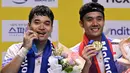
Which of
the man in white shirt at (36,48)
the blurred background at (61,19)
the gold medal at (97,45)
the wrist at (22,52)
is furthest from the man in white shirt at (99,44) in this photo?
the blurred background at (61,19)

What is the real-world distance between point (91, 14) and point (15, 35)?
2.95 feet

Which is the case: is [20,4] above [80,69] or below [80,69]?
above

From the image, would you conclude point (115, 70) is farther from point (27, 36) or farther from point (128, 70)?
point (27, 36)

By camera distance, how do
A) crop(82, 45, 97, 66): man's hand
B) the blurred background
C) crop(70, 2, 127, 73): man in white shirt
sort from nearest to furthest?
crop(82, 45, 97, 66): man's hand
crop(70, 2, 127, 73): man in white shirt
the blurred background

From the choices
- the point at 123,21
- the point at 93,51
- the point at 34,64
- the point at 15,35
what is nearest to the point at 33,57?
the point at 34,64

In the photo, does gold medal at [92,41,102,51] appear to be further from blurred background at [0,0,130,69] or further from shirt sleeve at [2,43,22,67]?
blurred background at [0,0,130,69]

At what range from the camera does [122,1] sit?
2.74m

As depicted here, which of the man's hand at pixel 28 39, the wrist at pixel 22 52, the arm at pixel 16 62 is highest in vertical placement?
the man's hand at pixel 28 39

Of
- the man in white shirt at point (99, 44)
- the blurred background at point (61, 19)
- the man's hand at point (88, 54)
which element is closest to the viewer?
the man's hand at point (88, 54)

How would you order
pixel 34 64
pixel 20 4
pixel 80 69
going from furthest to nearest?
pixel 20 4 → pixel 34 64 → pixel 80 69

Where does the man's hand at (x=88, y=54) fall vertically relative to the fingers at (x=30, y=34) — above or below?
below

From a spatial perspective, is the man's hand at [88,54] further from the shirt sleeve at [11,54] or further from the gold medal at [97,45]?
the shirt sleeve at [11,54]

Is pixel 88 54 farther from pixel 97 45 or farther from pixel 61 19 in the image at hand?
pixel 61 19

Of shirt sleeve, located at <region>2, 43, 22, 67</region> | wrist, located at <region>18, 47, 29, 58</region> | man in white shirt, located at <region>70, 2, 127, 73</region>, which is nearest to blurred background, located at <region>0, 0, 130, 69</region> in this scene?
man in white shirt, located at <region>70, 2, 127, 73</region>
